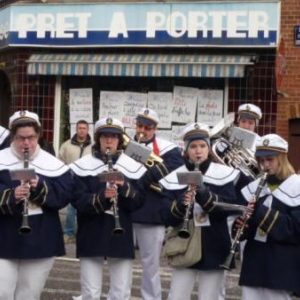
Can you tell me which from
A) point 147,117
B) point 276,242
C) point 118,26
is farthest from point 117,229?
point 118,26

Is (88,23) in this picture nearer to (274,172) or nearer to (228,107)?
(228,107)

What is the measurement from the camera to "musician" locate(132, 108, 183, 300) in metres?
8.84

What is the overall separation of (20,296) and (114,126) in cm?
157

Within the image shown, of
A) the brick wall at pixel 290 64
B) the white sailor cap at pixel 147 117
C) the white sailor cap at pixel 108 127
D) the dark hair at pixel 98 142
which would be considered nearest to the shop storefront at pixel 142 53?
the brick wall at pixel 290 64

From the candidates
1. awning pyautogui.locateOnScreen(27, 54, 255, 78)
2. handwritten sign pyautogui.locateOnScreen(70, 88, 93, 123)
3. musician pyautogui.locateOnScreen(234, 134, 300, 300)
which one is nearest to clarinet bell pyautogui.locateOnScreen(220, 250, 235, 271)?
musician pyautogui.locateOnScreen(234, 134, 300, 300)

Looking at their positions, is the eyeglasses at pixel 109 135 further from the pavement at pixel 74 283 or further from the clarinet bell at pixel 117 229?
the pavement at pixel 74 283

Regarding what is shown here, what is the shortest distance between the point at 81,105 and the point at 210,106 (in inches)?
92.8

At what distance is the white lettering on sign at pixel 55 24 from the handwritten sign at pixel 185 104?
1960 mm

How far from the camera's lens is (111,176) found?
741 centimetres

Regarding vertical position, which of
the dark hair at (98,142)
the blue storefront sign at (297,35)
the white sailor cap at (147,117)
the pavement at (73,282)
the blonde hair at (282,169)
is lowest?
the pavement at (73,282)

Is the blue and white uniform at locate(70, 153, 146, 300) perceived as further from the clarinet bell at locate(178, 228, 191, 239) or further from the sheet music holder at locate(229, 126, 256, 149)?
the sheet music holder at locate(229, 126, 256, 149)

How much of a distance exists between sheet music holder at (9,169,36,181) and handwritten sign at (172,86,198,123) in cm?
954

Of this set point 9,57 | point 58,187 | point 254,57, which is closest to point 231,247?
point 58,187

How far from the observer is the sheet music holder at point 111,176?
7.41 m
